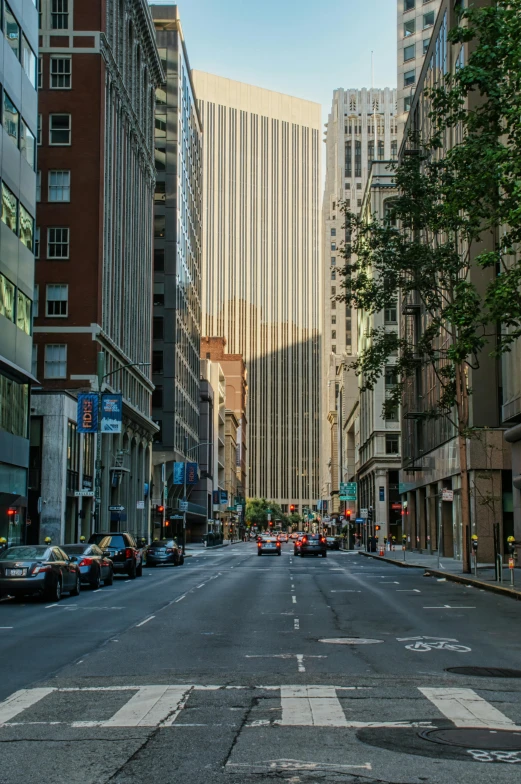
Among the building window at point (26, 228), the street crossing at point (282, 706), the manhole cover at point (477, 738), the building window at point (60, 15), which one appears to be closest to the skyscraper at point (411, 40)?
the building window at point (60, 15)

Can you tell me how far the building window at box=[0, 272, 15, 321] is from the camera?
129 ft

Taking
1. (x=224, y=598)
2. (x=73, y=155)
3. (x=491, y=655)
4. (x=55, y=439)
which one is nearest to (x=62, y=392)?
(x=55, y=439)

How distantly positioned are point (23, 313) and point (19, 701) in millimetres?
34206

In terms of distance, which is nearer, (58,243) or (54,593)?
(54,593)

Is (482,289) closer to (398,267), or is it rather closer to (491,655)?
(398,267)

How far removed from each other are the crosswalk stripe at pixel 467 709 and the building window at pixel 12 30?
36812 mm

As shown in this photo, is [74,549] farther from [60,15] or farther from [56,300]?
[60,15]

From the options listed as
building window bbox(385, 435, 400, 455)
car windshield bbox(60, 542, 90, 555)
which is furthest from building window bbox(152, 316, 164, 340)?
car windshield bbox(60, 542, 90, 555)

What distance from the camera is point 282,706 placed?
32.0 ft

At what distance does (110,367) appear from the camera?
65188 millimetres

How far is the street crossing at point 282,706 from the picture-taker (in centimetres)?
893

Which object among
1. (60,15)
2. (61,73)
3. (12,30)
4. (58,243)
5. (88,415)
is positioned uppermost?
(60,15)

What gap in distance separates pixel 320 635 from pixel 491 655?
11.2ft

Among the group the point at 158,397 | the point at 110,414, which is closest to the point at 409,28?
the point at 158,397
